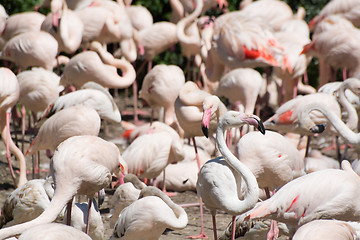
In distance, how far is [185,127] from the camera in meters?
6.33

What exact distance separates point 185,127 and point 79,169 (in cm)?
184

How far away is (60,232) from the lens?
358 centimetres

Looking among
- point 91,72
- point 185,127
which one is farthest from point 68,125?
point 91,72

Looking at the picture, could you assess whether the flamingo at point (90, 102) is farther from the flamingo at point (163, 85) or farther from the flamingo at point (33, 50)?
the flamingo at point (33, 50)

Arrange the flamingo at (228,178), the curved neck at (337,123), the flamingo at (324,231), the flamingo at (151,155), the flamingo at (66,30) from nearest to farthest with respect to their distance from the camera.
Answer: the flamingo at (324,231), the flamingo at (228,178), the curved neck at (337,123), the flamingo at (151,155), the flamingo at (66,30)

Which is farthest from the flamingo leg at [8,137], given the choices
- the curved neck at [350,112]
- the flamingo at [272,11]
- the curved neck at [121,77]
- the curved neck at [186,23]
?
the flamingo at [272,11]

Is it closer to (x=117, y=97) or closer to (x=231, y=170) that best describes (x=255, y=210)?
(x=231, y=170)

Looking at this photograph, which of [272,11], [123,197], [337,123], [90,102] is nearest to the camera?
[123,197]

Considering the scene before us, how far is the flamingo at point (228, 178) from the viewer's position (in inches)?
170

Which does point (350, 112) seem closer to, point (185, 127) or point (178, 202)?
point (185, 127)

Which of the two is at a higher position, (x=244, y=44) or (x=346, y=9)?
(x=244, y=44)

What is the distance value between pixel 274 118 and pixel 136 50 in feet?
12.5

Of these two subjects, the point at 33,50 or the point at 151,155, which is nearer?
the point at 151,155

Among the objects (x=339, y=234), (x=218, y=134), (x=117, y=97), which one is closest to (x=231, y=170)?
(x=218, y=134)
